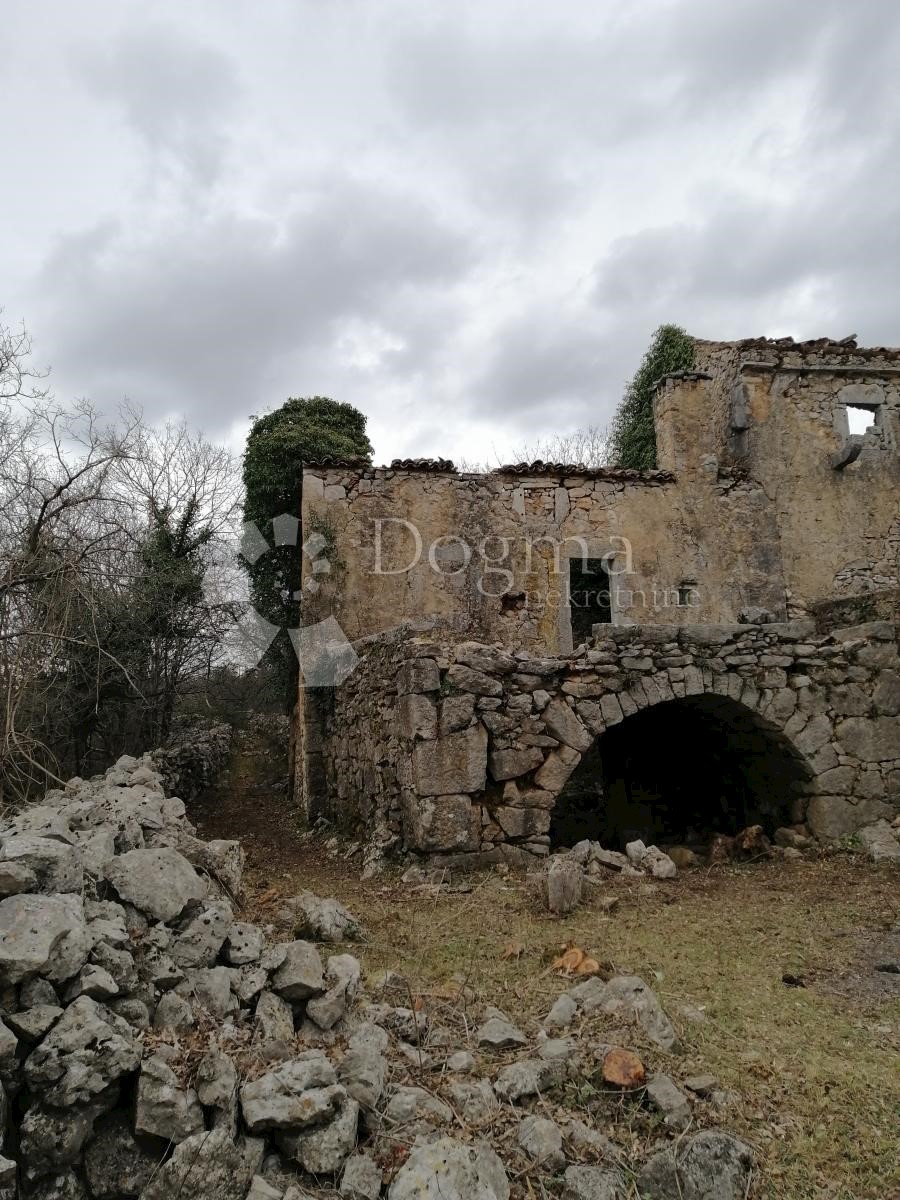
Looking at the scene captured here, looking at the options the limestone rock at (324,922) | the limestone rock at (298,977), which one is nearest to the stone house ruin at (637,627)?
the limestone rock at (324,922)

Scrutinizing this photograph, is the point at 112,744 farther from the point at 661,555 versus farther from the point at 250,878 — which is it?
the point at 661,555

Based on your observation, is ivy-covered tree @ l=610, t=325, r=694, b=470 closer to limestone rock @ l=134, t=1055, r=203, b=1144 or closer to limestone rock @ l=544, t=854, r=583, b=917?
limestone rock @ l=544, t=854, r=583, b=917

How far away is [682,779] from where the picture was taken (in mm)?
10125

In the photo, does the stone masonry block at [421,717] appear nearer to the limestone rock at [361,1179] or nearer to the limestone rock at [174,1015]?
the limestone rock at [174,1015]

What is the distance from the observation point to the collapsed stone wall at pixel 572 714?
698 centimetres

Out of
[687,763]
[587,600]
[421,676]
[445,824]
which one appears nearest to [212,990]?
[445,824]

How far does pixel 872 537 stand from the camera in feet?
45.0

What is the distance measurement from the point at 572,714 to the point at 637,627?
106 cm

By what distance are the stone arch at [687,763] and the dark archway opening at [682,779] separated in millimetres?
13

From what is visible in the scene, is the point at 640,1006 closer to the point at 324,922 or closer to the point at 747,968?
the point at 747,968

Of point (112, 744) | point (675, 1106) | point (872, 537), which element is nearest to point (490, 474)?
point (872, 537)

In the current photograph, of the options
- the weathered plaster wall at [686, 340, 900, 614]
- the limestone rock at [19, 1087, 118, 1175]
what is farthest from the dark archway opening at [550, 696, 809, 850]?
the limestone rock at [19, 1087, 118, 1175]

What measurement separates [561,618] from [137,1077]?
32.8 feet

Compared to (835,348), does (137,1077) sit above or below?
below
